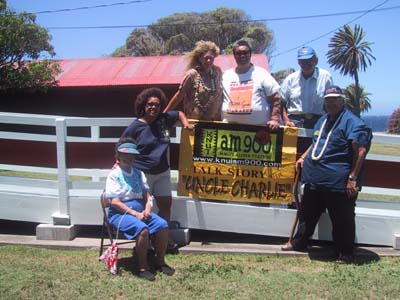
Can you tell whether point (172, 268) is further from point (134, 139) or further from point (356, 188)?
point (356, 188)

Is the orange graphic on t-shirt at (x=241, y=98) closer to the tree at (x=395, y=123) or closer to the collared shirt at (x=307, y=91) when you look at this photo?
the collared shirt at (x=307, y=91)

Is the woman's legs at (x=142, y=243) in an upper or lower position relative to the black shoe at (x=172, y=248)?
upper

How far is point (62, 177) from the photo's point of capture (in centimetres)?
513

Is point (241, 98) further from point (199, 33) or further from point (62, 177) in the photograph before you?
point (199, 33)

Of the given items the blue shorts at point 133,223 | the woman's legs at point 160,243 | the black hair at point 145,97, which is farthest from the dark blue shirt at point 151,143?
the woman's legs at point 160,243

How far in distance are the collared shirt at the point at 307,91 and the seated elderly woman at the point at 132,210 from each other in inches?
68.8

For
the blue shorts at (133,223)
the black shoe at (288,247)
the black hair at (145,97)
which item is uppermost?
the black hair at (145,97)

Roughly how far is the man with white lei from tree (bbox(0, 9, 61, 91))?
11905 mm

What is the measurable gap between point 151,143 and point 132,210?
0.72 meters

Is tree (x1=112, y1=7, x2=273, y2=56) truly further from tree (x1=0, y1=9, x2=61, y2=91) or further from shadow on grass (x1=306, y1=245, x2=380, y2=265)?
shadow on grass (x1=306, y1=245, x2=380, y2=265)

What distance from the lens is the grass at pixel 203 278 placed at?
3.76 metres

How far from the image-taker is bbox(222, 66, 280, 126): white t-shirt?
4699 millimetres

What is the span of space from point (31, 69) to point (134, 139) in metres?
11.9

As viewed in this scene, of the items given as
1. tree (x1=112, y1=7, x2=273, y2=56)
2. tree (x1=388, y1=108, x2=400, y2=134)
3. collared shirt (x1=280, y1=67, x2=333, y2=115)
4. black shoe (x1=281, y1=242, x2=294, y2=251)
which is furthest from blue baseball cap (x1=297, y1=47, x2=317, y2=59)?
tree (x1=388, y1=108, x2=400, y2=134)
